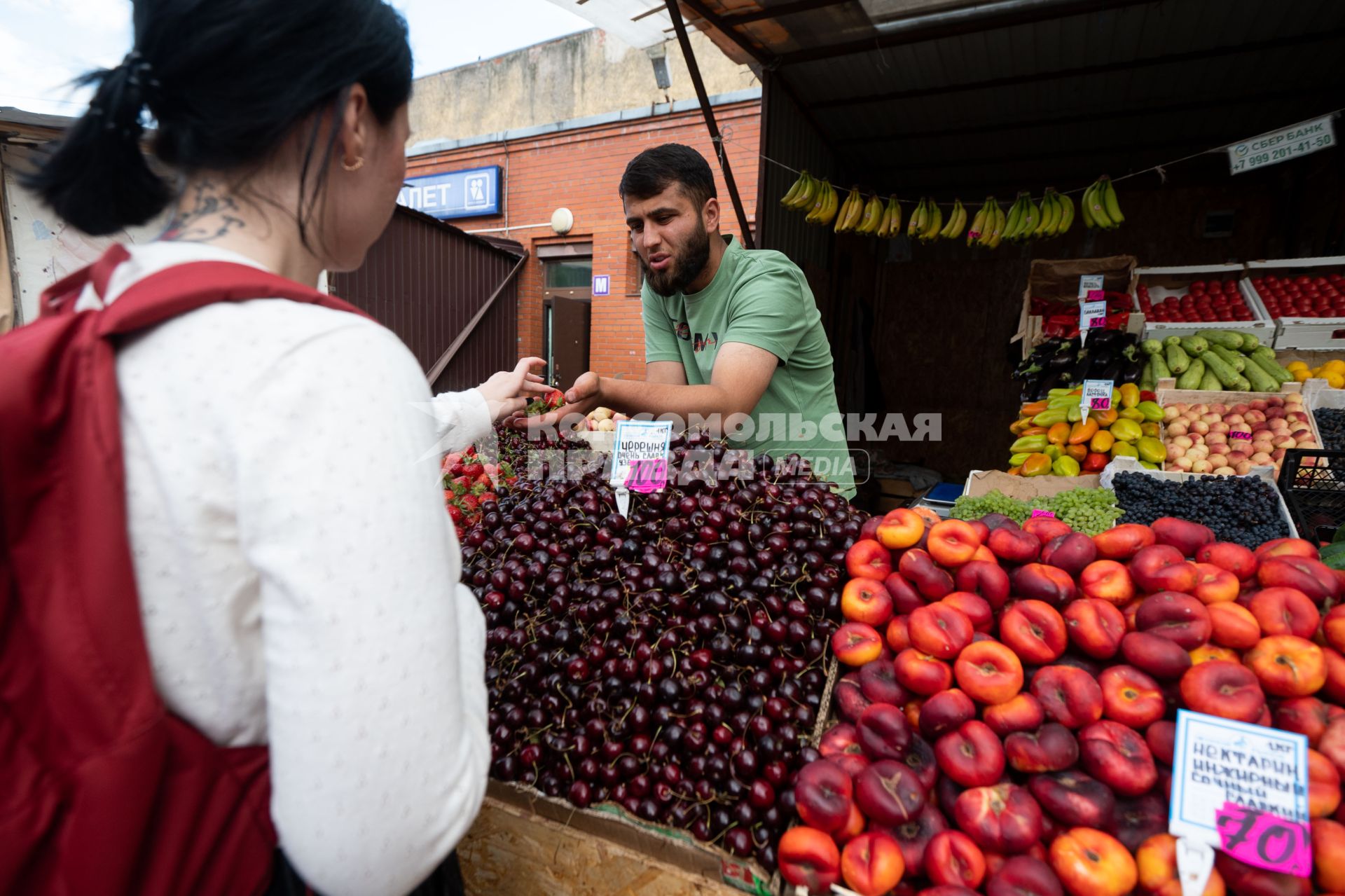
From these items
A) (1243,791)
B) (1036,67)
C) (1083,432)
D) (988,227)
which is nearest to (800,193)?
(1036,67)

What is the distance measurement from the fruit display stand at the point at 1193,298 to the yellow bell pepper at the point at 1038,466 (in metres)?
1.51

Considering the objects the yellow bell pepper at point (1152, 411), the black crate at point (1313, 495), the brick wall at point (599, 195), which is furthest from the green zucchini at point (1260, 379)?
the brick wall at point (599, 195)

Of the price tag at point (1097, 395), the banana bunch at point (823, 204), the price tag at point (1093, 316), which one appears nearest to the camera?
the price tag at point (1097, 395)

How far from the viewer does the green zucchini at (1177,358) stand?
436cm

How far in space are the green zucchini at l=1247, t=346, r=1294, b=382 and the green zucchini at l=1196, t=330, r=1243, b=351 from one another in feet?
0.37

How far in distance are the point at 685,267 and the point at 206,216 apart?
73.1 inches

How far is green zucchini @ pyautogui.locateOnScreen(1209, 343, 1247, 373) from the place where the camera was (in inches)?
166

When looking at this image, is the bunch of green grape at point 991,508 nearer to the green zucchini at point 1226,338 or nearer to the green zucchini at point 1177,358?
the green zucchini at point 1177,358

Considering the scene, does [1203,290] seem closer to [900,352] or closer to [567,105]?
[900,352]

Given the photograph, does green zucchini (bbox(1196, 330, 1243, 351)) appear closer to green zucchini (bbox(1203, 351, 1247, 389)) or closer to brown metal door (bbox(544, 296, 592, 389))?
green zucchini (bbox(1203, 351, 1247, 389))

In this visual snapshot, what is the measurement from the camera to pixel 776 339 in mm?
2242

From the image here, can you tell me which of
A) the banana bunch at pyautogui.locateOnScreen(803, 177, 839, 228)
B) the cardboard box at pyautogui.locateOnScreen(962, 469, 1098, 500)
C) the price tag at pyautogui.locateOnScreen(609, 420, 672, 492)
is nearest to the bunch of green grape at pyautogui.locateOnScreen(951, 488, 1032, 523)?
the cardboard box at pyautogui.locateOnScreen(962, 469, 1098, 500)

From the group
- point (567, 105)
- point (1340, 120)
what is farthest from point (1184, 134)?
point (567, 105)

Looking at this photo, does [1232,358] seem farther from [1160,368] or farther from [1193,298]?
[1193,298]
